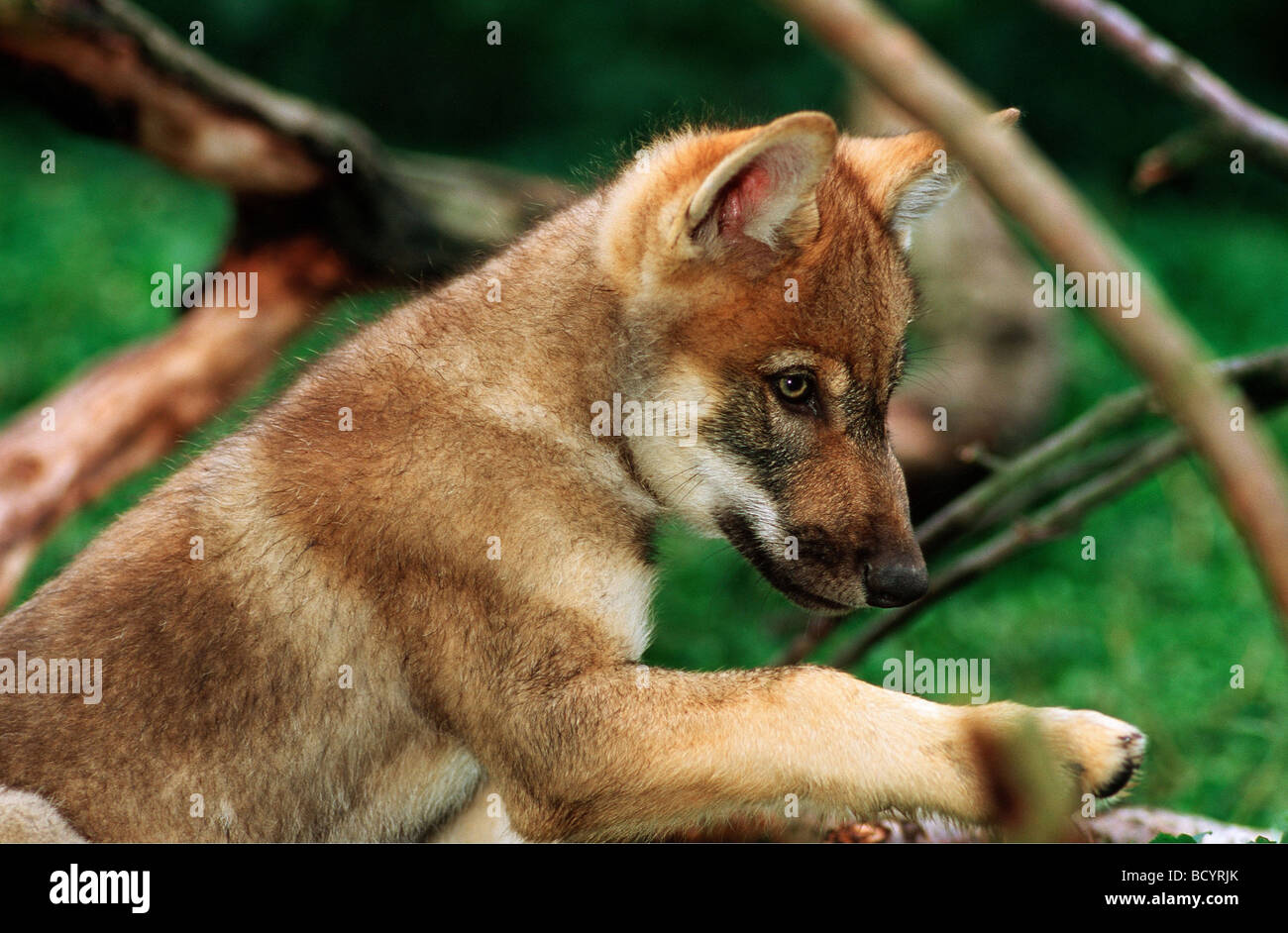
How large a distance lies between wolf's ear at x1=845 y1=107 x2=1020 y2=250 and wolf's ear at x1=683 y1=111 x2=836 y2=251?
47 cm

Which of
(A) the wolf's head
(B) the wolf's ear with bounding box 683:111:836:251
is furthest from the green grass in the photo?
(B) the wolf's ear with bounding box 683:111:836:251

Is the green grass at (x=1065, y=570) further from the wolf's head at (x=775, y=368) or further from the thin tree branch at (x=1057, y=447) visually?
the thin tree branch at (x=1057, y=447)

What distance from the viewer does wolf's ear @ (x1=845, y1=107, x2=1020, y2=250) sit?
411 cm

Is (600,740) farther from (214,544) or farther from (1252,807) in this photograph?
(1252,807)

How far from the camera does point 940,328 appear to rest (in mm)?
9062

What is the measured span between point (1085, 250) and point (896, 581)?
256 cm

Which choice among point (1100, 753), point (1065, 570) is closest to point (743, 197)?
point (1100, 753)

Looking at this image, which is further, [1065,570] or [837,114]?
[837,114]

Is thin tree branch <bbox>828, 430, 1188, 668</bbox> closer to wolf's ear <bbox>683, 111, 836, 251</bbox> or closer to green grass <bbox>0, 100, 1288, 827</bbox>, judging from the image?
green grass <bbox>0, 100, 1288, 827</bbox>

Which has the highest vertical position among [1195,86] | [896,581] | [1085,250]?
[1195,86]

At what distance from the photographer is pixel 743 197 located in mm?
3666

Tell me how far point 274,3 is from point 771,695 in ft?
42.0

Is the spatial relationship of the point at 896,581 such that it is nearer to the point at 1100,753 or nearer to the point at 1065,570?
the point at 1100,753

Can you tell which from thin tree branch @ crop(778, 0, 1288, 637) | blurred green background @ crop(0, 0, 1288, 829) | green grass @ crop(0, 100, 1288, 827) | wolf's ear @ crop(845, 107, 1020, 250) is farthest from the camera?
blurred green background @ crop(0, 0, 1288, 829)
